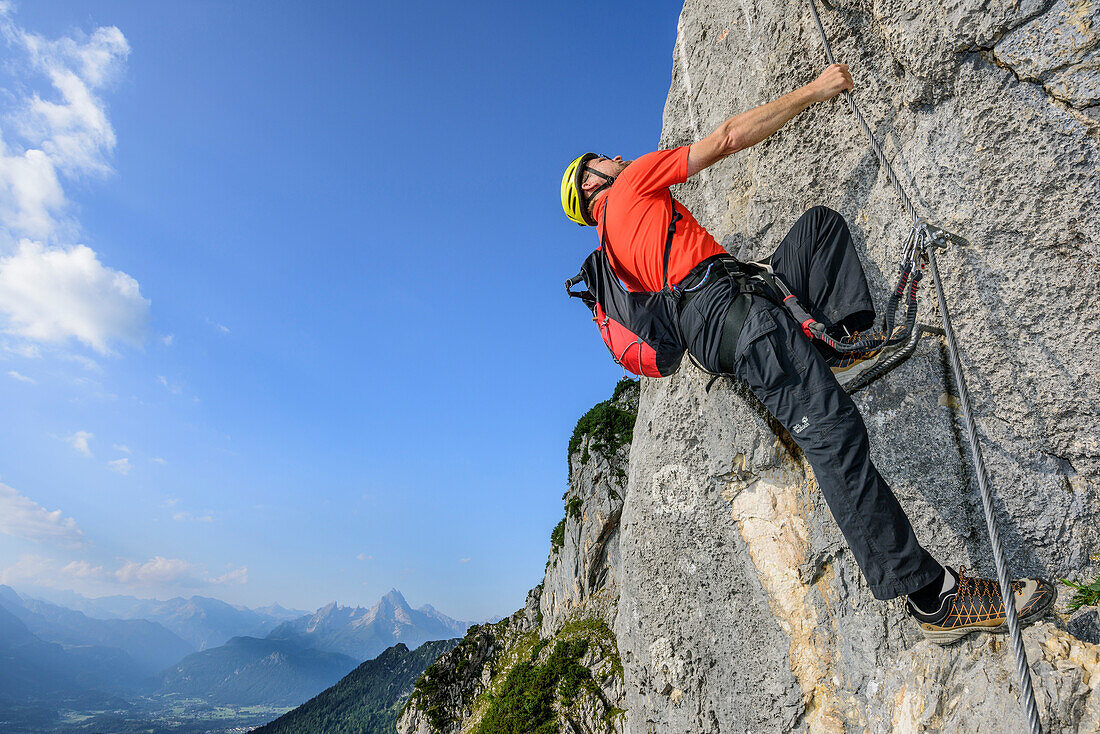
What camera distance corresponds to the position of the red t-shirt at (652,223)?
15.9 ft

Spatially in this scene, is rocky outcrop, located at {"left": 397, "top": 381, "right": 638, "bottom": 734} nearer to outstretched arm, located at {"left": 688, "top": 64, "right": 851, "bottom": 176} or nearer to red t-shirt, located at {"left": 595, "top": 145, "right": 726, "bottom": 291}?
red t-shirt, located at {"left": 595, "top": 145, "right": 726, "bottom": 291}

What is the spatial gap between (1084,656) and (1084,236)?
8.52 ft

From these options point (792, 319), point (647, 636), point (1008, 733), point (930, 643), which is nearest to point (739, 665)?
point (647, 636)

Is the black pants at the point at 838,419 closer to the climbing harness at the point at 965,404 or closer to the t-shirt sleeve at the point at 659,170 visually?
the climbing harness at the point at 965,404

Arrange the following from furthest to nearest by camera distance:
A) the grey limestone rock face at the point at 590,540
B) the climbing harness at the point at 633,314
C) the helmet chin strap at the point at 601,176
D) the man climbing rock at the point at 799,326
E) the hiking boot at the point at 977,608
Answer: the grey limestone rock face at the point at 590,540
the helmet chin strap at the point at 601,176
the climbing harness at the point at 633,314
the man climbing rock at the point at 799,326
the hiking boot at the point at 977,608

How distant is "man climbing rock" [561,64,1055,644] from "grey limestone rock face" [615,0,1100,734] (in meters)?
0.29

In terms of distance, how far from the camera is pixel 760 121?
4629 mm

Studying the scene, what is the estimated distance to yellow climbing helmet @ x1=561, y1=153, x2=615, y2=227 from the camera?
5602 millimetres

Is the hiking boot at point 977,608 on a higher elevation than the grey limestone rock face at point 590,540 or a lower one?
lower

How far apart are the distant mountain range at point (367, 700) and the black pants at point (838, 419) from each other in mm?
128904

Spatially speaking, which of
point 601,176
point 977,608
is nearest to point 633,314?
point 601,176

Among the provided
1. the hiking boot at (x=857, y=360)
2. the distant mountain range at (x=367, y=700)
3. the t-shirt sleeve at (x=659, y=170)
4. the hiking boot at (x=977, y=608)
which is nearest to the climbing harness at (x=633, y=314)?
the t-shirt sleeve at (x=659, y=170)

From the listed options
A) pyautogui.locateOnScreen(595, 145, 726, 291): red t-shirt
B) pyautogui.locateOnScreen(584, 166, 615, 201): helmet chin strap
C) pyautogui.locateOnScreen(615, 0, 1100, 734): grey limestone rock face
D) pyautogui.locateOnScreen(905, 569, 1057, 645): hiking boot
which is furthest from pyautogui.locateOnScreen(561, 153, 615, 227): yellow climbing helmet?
pyautogui.locateOnScreen(905, 569, 1057, 645): hiking boot

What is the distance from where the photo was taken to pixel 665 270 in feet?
16.2
